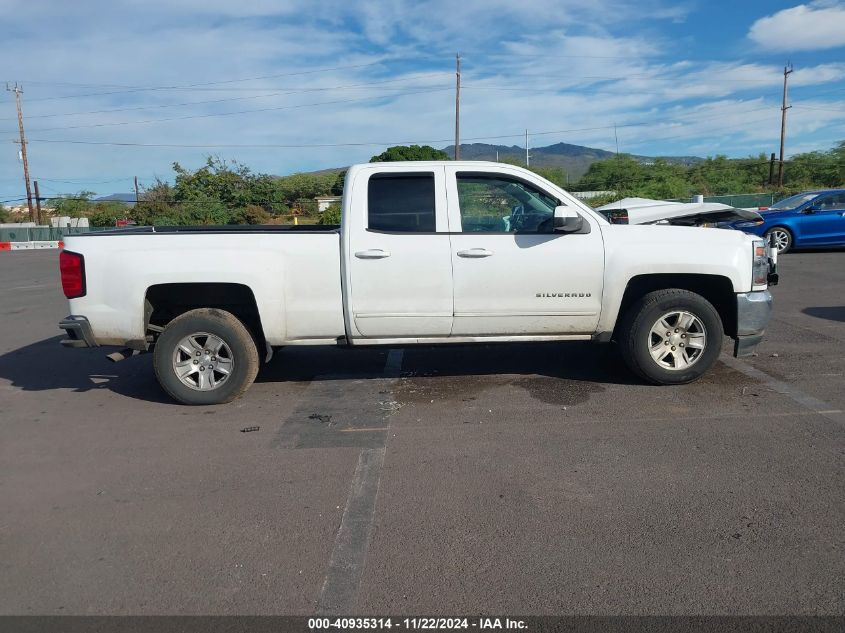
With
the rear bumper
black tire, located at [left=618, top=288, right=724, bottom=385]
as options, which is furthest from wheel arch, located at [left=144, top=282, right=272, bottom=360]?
black tire, located at [left=618, top=288, right=724, bottom=385]

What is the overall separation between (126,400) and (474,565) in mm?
4046

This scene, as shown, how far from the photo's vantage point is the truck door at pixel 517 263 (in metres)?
5.47

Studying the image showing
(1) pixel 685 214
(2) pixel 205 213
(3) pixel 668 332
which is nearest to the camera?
(3) pixel 668 332

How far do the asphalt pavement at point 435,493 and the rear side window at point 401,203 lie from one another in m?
1.48

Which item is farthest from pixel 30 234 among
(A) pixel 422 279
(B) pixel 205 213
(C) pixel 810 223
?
(A) pixel 422 279

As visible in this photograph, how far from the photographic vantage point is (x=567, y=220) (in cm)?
535

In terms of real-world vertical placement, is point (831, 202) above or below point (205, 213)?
below

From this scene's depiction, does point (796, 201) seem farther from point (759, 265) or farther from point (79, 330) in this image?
point (79, 330)

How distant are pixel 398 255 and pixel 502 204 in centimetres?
105

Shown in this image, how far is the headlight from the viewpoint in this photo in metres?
5.61

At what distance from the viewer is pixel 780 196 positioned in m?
36.9

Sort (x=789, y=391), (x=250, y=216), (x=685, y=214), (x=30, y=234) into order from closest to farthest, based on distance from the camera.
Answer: (x=789, y=391) < (x=685, y=214) < (x=30, y=234) < (x=250, y=216)

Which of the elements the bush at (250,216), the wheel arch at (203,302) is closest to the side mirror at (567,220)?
the wheel arch at (203,302)

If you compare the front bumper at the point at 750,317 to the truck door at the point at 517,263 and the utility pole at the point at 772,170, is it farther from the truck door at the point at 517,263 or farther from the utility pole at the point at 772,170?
the utility pole at the point at 772,170
